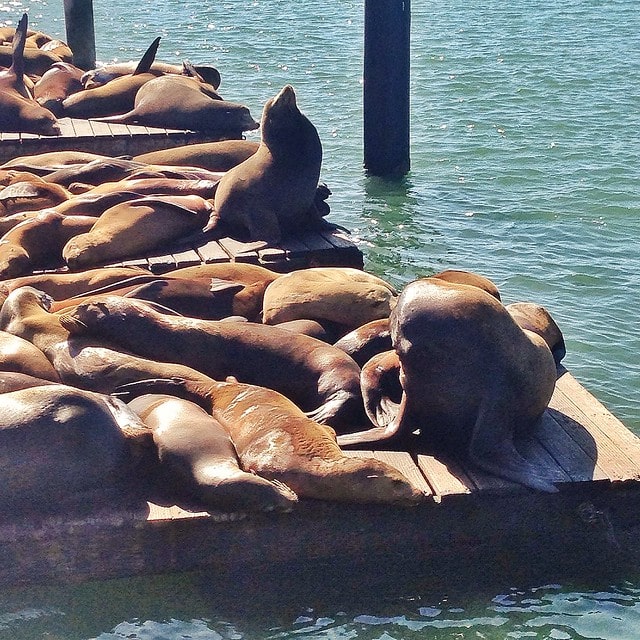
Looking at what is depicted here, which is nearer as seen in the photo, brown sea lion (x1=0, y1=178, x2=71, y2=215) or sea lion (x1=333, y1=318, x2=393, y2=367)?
sea lion (x1=333, y1=318, x2=393, y2=367)

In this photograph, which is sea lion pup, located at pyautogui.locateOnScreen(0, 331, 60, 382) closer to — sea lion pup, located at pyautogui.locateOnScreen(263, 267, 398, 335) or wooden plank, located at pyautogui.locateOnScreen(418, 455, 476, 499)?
sea lion pup, located at pyautogui.locateOnScreen(263, 267, 398, 335)

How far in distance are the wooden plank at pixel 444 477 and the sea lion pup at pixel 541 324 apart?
1.17 m

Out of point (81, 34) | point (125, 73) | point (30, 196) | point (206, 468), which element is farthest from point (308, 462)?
point (81, 34)

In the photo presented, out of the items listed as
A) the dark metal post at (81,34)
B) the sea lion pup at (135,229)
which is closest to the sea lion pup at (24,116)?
the sea lion pup at (135,229)

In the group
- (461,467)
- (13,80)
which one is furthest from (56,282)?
(13,80)

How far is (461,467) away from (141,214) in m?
3.44

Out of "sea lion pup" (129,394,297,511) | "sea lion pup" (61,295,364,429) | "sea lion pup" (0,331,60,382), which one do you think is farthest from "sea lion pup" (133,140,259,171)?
"sea lion pup" (129,394,297,511)

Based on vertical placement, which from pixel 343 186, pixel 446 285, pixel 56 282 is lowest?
pixel 343 186

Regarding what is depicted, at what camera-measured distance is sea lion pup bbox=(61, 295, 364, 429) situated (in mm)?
4953

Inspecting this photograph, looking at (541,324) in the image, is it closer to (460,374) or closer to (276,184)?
(460,374)

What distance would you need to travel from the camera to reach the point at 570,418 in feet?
Answer: 16.0

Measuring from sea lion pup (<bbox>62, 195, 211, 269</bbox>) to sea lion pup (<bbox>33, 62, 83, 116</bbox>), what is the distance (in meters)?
4.15

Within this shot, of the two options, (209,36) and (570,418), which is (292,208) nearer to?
(570,418)

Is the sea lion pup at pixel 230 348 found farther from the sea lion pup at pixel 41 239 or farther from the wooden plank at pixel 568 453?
the sea lion pup at pixel 41 239
